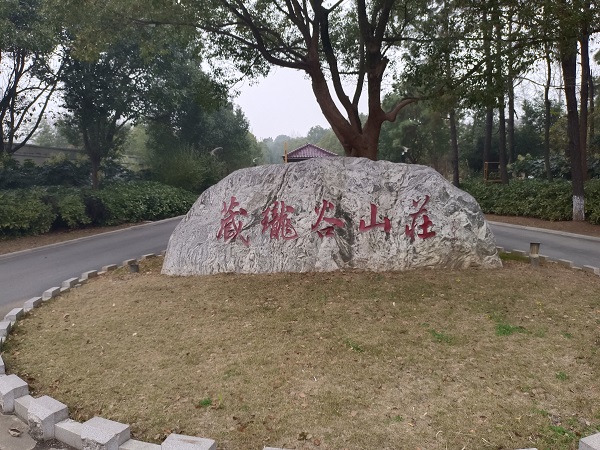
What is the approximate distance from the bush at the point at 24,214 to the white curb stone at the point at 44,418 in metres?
10.0

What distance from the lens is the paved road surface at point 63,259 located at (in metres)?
6.84

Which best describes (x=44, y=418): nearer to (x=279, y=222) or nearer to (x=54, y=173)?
(x=279, y=222)

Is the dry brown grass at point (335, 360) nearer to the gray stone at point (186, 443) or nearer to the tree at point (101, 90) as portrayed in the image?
the gray stone at point (186, 443)

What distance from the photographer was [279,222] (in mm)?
6113

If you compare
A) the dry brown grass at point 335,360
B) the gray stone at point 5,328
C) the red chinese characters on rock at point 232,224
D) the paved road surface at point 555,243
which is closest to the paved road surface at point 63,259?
the gray stone at point 5,328

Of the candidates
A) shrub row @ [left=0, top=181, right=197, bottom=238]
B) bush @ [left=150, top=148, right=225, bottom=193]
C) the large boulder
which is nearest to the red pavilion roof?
bush @ [left=150, top=148, right=225, bottom=193]

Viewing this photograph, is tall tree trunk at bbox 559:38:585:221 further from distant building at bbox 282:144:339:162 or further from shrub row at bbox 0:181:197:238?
distant building at bbox 282:144:339:162

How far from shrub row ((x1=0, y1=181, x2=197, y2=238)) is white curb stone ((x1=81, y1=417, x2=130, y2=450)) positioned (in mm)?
10513

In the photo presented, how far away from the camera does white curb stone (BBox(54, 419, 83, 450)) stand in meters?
2.65

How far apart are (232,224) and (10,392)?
3637 millimetres

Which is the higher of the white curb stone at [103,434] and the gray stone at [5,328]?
the gray stone at [5,328]

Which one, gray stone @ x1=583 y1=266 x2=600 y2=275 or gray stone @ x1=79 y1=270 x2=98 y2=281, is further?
gray stone @ x1=79 y1=270 x2=98 y2=281

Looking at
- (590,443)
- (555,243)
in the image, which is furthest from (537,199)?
(590,443)

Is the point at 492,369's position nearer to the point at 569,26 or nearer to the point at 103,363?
the point at 103,363
